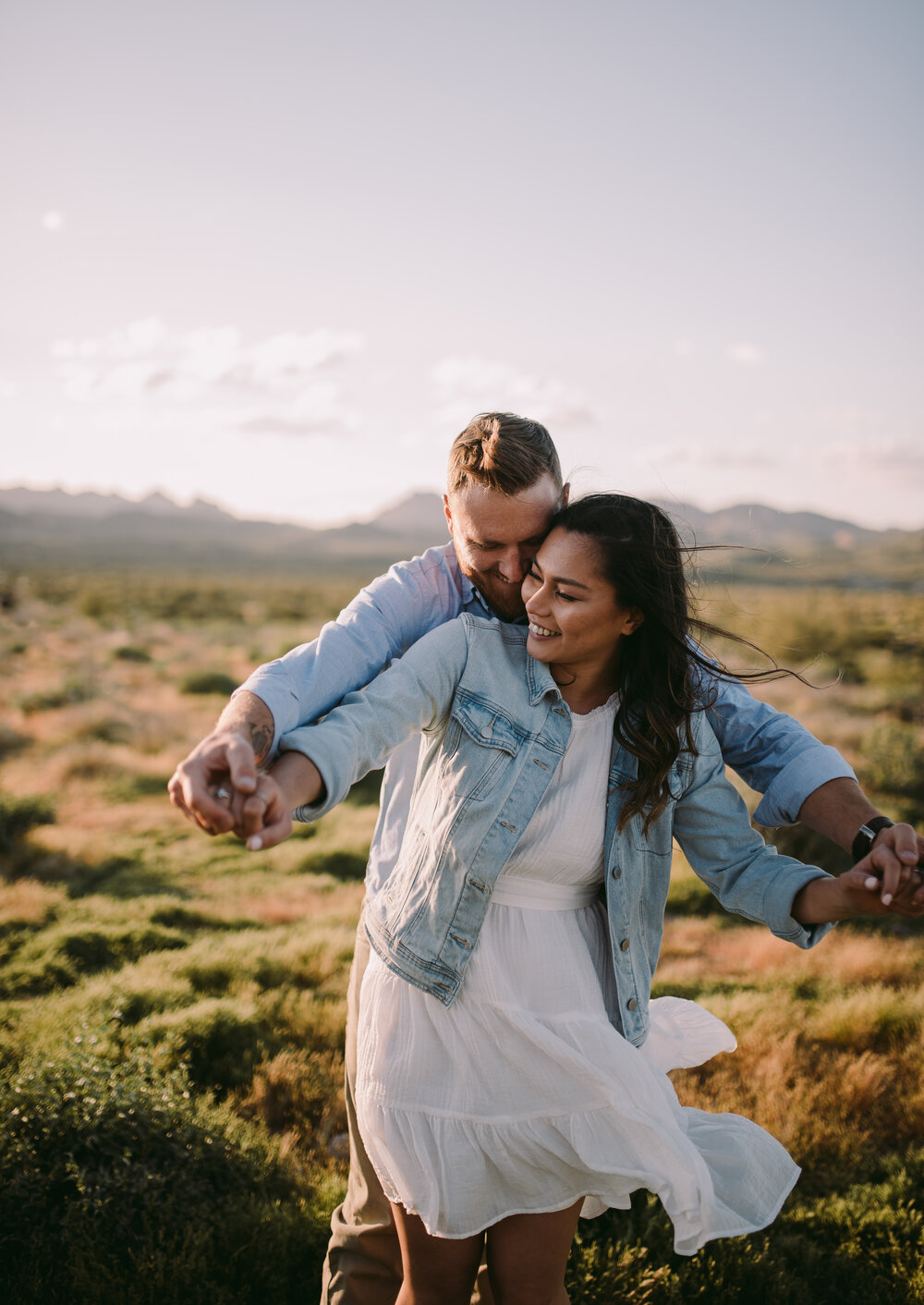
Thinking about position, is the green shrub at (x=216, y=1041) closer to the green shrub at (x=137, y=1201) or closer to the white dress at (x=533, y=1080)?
the green shrub at (x=137, y=1201)

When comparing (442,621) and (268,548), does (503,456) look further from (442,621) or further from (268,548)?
(268,548)

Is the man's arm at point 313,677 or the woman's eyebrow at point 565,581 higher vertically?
the woman's eyebrow at point 565,581

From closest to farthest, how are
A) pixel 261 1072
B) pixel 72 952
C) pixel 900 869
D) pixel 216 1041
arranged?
pixel 900 869
pixel 261 1072
pixel 216 1041
pixel 72 952

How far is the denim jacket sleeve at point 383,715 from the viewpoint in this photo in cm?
181

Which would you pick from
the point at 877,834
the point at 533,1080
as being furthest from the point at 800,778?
→ the point at 533,1080

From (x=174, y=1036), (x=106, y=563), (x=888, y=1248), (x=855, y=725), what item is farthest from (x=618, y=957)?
(x=106, y=563)

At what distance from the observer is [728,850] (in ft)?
7.61

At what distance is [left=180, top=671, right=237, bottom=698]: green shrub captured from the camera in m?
16.5

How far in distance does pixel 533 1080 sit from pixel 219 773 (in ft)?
3.74

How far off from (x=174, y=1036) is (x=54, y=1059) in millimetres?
693

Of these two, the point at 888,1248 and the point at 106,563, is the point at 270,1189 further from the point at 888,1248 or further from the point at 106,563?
the point at 106,563

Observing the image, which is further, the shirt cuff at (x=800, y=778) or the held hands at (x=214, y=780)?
the shirt cuff at (x=800, y=778)

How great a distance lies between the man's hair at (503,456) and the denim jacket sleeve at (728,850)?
86 cm

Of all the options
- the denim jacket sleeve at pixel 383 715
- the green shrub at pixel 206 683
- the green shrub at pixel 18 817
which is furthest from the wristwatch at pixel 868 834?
the green shrub at pixel 206 683
